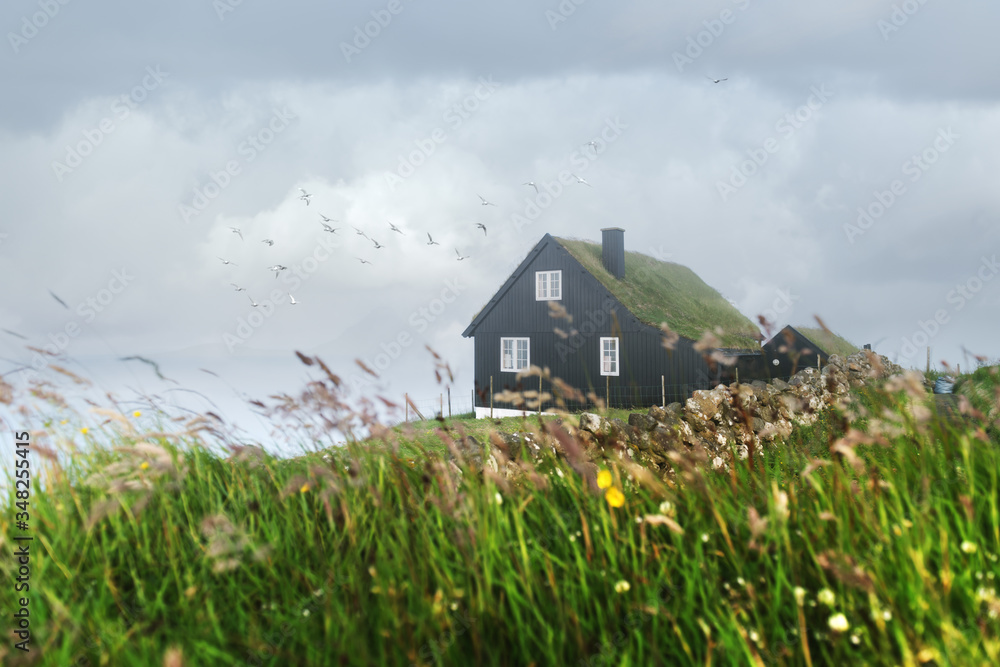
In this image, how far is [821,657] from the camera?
280 centimetres

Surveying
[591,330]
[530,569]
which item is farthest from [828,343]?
[530,569]

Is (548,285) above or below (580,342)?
above

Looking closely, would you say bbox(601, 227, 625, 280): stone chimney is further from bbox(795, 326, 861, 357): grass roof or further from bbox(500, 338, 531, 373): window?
bbox(795, 326, 861, 357): grass roof

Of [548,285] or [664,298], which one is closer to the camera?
[548,285]

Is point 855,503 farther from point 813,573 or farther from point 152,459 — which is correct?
point 152,459

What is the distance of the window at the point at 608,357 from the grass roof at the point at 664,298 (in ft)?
5.57

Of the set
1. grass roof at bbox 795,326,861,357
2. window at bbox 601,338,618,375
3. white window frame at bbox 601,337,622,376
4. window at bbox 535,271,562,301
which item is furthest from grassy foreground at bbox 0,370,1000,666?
grass roof at bbox 795,326,861,357

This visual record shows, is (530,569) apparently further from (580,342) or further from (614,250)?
(614,250)

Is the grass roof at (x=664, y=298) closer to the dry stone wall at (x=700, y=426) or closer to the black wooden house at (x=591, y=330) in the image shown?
the black wooden house at (x=591, y=330)

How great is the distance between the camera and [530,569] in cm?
300

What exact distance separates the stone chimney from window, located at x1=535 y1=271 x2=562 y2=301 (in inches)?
123

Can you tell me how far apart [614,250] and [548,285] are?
4.09 metres

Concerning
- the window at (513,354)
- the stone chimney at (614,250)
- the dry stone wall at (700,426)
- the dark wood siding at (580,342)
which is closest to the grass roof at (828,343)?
the dark wood siding at (580,342)

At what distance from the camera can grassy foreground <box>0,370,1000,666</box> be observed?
2639 mm
